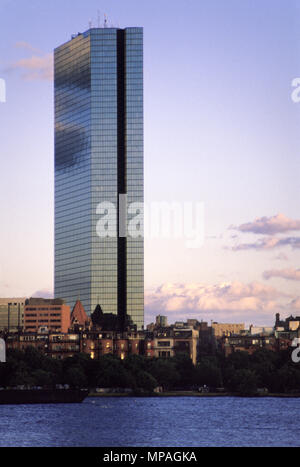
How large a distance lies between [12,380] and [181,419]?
64.6 metres

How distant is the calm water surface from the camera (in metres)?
98.5

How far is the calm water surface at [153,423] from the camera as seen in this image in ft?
323

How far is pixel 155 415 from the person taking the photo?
137375mm

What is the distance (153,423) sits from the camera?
122 m

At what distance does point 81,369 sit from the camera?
642 ft

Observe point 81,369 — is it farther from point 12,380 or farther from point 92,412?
point 92,412
